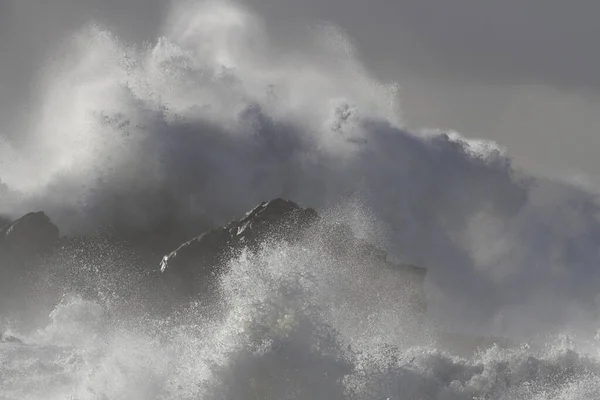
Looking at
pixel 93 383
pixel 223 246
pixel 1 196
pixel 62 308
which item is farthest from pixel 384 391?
pixel 1 196

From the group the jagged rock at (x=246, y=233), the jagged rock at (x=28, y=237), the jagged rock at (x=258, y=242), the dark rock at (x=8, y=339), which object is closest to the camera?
the dark rock at (x=8, y=339)

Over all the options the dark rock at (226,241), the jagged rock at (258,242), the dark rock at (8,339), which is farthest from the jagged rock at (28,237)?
the dark rock at (8,339)

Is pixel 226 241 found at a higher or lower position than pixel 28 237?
lower

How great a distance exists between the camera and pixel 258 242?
34469 millimetres

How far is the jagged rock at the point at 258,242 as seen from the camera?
35438mm

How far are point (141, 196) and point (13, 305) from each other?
8227 mm

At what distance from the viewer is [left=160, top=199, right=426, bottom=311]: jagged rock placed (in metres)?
35.4

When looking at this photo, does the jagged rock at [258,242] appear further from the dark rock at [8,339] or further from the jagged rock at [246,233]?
the dark rock at [8,339]

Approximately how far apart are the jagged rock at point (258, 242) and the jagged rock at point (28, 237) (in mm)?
6057

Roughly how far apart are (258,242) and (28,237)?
1195cm

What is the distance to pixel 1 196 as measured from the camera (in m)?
45.2

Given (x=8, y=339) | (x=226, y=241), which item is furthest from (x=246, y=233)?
(x=8, y=339)

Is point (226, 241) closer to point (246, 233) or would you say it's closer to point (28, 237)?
point (246, 233)

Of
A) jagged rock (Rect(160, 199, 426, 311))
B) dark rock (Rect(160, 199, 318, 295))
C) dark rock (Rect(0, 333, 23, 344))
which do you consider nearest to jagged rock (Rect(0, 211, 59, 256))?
jagged rock (Rect(160, 199, 426, 311))
